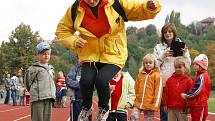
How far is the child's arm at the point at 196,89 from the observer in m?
7.49

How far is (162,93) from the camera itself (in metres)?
7.84

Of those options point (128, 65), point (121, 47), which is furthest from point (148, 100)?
point (128, 65)

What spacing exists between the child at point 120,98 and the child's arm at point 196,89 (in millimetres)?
933

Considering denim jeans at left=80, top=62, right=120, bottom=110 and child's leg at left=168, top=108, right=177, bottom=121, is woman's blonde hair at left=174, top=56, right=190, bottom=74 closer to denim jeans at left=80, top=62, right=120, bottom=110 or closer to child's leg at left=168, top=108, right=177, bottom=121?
child's leg at left=168, top=108, right=177, bottom=121

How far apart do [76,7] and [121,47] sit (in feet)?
2.21

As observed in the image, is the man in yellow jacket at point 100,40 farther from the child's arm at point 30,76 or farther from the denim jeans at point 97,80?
the child's arm at point 30,76

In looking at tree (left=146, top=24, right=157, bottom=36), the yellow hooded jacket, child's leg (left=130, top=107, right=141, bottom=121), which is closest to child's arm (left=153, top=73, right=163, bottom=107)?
child's leg (left=130, top=107, right=141, bottom=121)

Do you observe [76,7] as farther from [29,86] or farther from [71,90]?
[71,90]

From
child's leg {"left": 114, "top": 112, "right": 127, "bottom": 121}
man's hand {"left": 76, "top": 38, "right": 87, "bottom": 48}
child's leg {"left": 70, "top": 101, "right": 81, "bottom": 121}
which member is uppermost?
man's hand {"left": 76, "top": 38, "right": 87, "bottom": 48}

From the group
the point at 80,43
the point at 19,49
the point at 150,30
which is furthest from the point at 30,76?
the point at 150,30

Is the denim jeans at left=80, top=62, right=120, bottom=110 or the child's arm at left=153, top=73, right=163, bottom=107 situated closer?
the denim jeans at left=80, top=62, right=120, bottom=110

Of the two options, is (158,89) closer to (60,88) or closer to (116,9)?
(116,9)

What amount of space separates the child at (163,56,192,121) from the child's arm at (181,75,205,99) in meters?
0.14

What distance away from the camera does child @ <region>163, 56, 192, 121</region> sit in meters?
7.68
